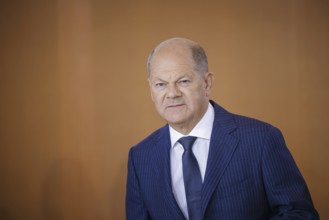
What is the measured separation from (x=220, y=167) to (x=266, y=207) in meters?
0.23

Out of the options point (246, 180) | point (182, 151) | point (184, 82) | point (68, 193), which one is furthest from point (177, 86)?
point (68, 193)

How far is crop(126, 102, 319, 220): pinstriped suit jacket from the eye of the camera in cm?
132

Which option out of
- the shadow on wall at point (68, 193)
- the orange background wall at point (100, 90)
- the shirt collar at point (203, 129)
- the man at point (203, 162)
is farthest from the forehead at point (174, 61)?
the shadow on wall at point (68, 193)

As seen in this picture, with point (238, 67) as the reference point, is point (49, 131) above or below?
below

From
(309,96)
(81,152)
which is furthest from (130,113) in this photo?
(309,96)

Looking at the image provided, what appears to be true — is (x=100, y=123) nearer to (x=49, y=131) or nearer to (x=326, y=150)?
(x=49, y=131)

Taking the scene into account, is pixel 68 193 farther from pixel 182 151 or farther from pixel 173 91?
pixel 173 91

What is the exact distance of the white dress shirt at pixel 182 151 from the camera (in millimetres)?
1487

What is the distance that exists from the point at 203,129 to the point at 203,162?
0.13 m

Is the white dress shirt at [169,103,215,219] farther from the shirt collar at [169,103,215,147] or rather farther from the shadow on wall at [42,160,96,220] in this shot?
the shadow on wall at [42,160,96,220]

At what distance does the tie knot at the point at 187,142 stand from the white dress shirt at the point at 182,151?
2cm

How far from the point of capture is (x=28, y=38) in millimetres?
2635

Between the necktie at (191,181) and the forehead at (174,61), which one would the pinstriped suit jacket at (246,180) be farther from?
the forehead at (174,61)

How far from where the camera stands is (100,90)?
2.64 m
